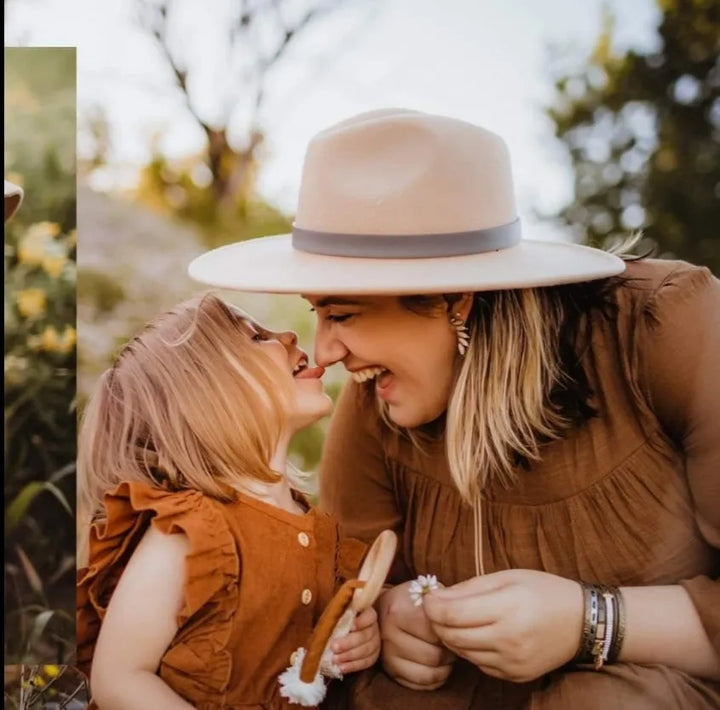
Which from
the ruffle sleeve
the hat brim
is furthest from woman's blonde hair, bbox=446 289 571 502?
the ruffle sleeve

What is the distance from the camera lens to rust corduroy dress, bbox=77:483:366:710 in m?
1.75

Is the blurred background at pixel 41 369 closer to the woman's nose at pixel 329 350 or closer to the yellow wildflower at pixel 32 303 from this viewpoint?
the yellow wildflower at pixel 32 303

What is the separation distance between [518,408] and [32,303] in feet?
3.20

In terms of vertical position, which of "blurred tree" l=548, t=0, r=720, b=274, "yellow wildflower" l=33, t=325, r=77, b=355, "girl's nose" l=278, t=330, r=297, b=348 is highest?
"blurred tree" l=548, t=0, r=720, b=274

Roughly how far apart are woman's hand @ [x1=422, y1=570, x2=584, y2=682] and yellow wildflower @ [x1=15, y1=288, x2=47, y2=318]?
963 mm

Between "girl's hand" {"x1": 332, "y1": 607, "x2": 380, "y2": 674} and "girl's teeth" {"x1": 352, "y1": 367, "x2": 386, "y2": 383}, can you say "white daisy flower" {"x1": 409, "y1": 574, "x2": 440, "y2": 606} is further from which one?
"girl's teeth" {"x1": 352, "y1": 367, "x2": 386, "y2": 383}

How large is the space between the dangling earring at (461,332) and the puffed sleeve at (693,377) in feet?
1.03

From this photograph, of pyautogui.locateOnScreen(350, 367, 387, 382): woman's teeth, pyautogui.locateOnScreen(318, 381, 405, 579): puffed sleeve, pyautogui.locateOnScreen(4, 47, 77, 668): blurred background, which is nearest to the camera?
pyautogui.locateOnScreen(350, 367, 387, 382): woman's teeth

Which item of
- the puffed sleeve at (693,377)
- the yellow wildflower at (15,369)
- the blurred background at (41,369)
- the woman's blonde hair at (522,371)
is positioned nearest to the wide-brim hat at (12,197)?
the blurred background at (41,369)

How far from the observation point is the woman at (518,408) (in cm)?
172

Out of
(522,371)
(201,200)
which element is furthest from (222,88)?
(522,371)

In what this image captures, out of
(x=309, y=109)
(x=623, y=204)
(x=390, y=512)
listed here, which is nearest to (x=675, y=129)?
(x=623, y=204)

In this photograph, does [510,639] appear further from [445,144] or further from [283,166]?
[283,166]

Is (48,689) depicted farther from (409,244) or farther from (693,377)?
(693,377)
